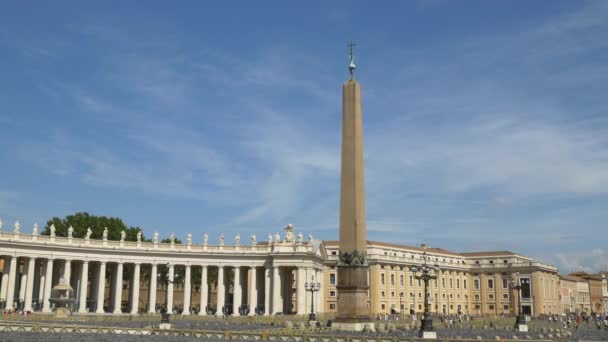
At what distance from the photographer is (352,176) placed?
30.2 meters

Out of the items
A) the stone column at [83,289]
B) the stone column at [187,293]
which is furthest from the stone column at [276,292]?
the stone column at [83,289]

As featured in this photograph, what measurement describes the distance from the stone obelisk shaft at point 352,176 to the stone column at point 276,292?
4381 centimetres

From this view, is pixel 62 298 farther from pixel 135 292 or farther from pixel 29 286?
pixel 135 292

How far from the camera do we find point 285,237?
247 ft

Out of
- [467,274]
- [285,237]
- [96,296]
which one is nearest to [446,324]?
[285,237]

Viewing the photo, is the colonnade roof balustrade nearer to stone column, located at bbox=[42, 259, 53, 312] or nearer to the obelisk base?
stone column, located at bbox=[42, 259, 53, 312]

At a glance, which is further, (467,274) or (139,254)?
(467,274)

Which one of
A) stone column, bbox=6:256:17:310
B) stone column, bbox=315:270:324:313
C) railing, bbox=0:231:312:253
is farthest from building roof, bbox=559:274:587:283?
stone column, bbox=6:256:17:310

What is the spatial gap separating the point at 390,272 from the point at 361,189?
64.9m

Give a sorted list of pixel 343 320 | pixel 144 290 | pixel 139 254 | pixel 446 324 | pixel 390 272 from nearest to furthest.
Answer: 1. pixel 343 320
2. pixel 446 324
3. pixel 139 254
4. pixel 390 272
5. pixel 144 290

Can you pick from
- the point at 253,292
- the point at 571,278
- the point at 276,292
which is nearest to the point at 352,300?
the point at 276,292

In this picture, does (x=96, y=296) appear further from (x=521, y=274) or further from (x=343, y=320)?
(x=521, y=274)

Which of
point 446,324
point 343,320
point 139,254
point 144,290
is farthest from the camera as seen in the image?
point 144,290

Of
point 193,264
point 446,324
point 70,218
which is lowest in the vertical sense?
point 446,324
